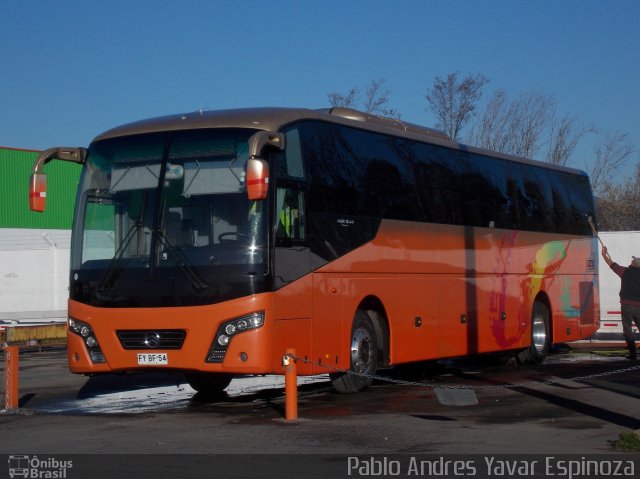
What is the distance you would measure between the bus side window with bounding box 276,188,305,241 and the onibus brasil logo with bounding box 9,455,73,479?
4715mm

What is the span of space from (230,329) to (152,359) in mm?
1202

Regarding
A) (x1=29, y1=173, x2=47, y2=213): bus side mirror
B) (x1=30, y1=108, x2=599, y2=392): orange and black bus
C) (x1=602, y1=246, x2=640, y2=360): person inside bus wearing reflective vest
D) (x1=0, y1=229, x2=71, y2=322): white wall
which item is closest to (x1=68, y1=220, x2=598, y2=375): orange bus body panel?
(x1=30, y1=108, x2=599, y2=392): orange and black bus

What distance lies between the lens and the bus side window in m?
13.4

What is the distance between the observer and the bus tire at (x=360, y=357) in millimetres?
15359

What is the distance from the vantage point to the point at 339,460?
31.2 feet

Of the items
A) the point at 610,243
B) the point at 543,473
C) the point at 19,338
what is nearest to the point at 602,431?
the point at 543,473

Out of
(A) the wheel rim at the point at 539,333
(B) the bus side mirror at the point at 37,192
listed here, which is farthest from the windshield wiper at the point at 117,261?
(A) the wheel rim at the point at 539,333

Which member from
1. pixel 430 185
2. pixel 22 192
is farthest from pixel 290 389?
pixel 22 192

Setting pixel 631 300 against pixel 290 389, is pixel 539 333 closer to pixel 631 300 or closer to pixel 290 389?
pixel 631 300

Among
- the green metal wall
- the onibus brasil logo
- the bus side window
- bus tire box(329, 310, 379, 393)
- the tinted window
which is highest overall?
the green metal wall

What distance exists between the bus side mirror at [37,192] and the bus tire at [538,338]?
11.6 meters

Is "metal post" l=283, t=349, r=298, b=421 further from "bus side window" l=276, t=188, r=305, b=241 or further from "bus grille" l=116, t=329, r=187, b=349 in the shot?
"bus side window" l=276, t=188, r=305, b=241

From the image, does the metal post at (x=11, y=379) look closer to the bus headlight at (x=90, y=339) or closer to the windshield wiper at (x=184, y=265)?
the bus headlight at (x=90, y=339)

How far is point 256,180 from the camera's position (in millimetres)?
12242
